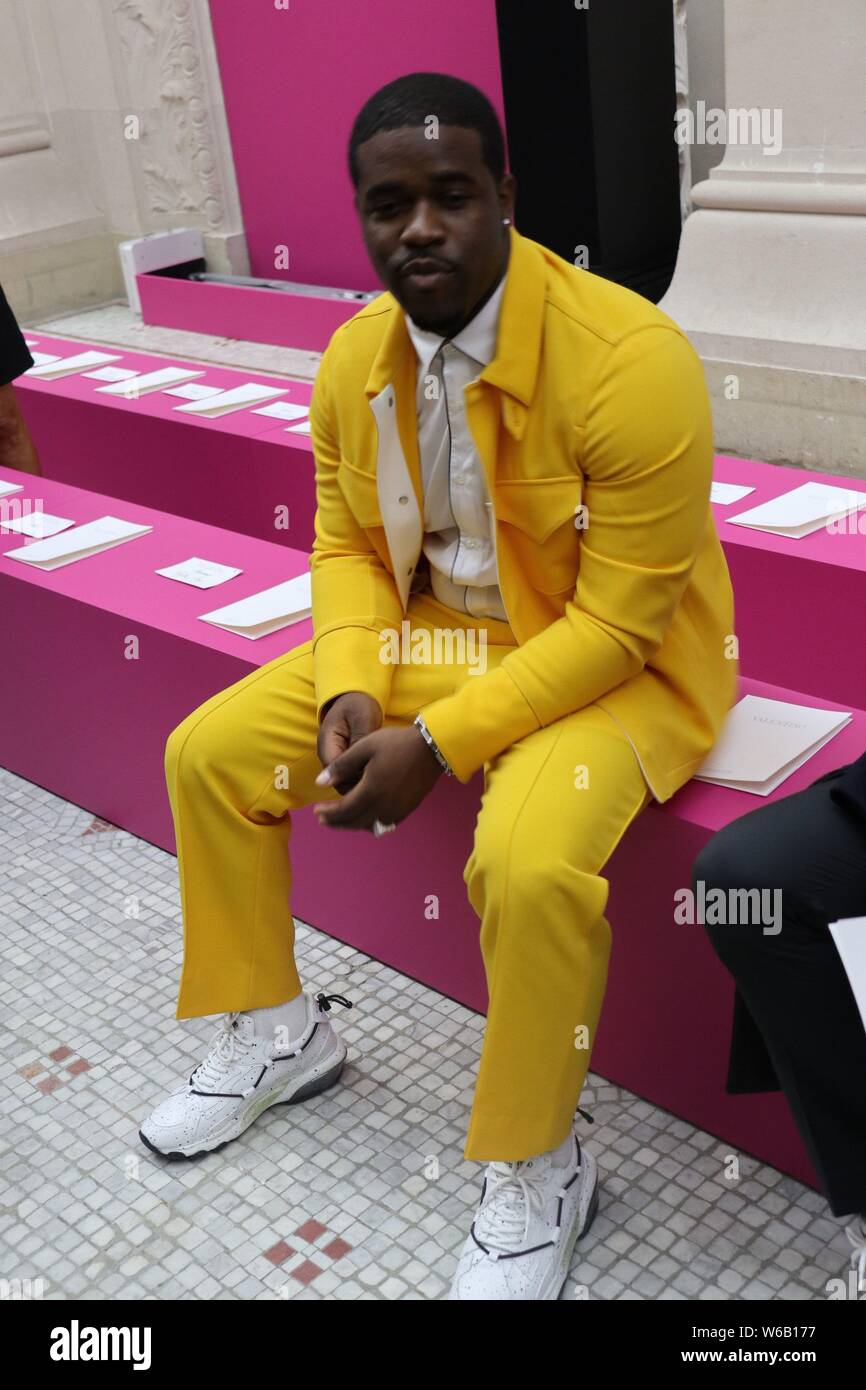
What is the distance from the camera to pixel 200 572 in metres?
2.86

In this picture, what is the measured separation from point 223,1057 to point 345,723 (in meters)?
0.58

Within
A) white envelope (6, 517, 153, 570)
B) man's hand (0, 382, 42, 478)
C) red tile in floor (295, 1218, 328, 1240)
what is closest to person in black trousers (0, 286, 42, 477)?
man's hand (0, 382, 42, 478)

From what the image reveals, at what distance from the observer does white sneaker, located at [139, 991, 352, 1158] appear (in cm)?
209

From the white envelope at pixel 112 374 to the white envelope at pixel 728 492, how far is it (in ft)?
6.89

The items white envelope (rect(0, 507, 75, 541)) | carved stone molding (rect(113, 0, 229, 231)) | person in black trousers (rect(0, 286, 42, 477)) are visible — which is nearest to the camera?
white envelope (rect(0, 507, 75, 541))

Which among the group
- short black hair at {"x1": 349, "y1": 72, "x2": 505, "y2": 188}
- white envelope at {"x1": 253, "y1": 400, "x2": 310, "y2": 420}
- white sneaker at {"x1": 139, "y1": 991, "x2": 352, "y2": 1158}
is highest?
short black hair at {"x1": 349, "y1": 72, "x2": 505, "y2": 188}

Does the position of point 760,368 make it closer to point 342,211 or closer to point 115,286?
point 342,211

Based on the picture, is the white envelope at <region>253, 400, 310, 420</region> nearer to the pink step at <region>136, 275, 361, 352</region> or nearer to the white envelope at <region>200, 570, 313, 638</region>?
the white envelope at <region>200, 570, 313, 638</region>

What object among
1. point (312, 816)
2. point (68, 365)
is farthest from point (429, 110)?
point (68, 365)

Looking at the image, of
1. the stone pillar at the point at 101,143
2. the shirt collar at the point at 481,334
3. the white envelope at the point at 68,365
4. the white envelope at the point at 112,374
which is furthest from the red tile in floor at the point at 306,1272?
the stone pillar at the point at 101,143

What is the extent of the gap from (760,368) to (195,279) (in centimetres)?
368

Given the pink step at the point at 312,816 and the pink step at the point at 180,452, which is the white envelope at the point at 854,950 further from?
the pink step at the point at 180,452

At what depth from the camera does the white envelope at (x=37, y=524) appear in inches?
126
